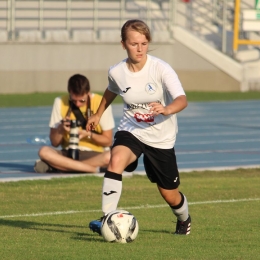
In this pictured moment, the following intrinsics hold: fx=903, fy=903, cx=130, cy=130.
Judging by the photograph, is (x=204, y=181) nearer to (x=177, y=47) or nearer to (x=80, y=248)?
(x=80, y=248)

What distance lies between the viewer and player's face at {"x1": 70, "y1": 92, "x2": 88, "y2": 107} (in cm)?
1167

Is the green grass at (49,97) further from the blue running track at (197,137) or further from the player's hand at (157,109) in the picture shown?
the player's hand at (157,109)

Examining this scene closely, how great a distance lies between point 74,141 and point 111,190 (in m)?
5.19

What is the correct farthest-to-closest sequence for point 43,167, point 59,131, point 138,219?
point 43,167
point 59,131
point 138,219

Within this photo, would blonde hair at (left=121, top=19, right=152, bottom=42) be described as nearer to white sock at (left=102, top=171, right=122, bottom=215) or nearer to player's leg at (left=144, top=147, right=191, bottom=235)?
player's leg at (left=144, top=147, right=191, bottom=235)

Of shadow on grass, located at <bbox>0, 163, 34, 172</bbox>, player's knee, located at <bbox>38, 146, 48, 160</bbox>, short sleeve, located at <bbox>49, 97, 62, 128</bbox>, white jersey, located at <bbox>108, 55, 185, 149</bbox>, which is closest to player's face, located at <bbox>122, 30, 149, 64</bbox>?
white jersey, located at <bbox>108, 55, 185, 149</bbox>

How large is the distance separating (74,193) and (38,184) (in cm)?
81

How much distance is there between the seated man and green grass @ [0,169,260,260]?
0.49 meters

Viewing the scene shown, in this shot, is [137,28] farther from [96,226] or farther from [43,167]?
[43,167]

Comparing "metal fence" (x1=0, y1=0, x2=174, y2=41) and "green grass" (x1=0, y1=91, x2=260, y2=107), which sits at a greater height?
"metal fence" (x1=0, y1=0, x2=174, y2=41)

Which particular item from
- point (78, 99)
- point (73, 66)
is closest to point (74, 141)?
point (78, 99)

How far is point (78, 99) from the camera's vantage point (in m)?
11.7

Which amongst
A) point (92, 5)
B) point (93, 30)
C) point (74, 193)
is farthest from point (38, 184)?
point (92, 5)

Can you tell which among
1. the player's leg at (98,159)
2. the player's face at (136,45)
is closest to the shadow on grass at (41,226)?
the player's face at (136,45)
